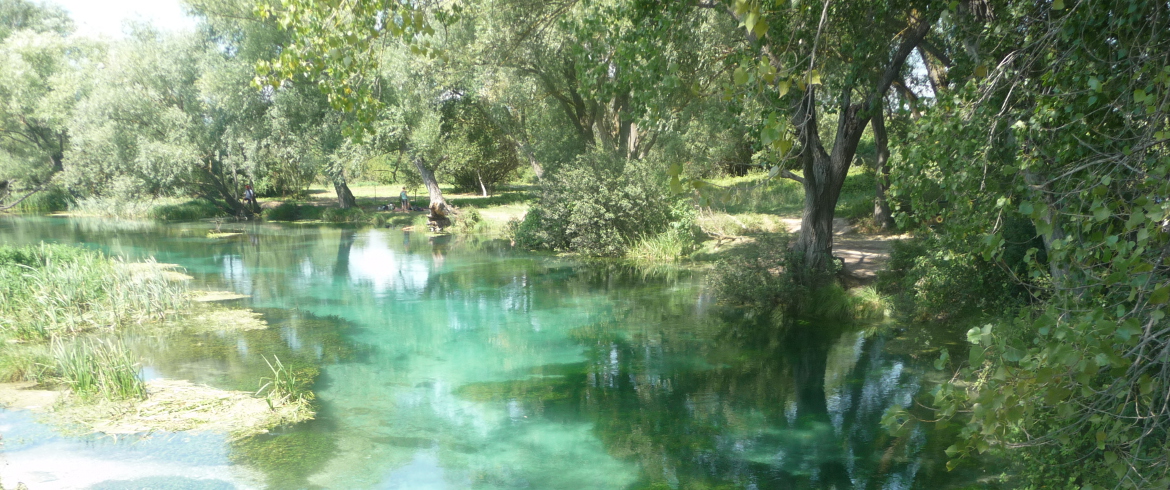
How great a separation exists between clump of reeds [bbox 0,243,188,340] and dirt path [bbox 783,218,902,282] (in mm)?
11731

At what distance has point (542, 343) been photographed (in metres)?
10.6

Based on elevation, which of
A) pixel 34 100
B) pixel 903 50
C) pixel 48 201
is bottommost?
pixel 48 201

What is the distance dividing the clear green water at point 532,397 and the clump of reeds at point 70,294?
1033 mm

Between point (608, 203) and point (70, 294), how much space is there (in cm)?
1080

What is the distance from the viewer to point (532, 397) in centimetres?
830

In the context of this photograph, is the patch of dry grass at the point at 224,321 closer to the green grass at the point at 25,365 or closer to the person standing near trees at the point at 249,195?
the green grass at the point at 25,365

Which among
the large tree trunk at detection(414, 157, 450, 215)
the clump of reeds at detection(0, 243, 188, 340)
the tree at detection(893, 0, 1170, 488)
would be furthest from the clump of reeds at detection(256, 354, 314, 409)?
the large tree trunk at detection(414, 157, 450, 215)

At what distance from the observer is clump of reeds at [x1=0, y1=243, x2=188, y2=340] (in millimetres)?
10047

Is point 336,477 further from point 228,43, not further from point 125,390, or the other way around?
point 228,43

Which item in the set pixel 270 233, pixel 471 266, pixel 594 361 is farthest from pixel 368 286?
pixel 270 233

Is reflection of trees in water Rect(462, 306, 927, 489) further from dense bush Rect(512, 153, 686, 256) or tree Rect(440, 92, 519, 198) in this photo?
tree Rect(440, 92, 519, 198)

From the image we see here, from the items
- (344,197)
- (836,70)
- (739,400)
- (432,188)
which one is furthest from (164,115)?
(739,400)

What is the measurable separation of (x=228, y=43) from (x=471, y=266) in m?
16.0

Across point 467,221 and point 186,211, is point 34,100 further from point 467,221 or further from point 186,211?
point 467,221
